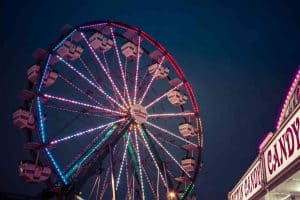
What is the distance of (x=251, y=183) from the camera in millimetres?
7449

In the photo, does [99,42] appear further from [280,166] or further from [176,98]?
[280,166]

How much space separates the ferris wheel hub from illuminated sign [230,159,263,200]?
891cm

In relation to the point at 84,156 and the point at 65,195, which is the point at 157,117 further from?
the point at 65,195

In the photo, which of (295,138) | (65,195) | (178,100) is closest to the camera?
A: (295,138)

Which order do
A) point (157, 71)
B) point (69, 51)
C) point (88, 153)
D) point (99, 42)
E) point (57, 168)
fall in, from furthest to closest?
point (157, 71) < point (99, 42) < point (69, 51) < point (88, 153) < point (57, 168)

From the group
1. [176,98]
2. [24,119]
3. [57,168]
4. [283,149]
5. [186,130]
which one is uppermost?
[176,98]

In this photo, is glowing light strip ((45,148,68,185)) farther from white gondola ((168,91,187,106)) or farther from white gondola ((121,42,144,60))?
white gondola ((168,91,187,106))

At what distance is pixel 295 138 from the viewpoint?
4.80 m

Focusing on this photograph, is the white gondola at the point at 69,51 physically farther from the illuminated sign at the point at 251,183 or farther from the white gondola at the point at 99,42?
the illuminated sign at the point at 251,183

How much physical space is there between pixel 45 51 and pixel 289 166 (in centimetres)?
1354

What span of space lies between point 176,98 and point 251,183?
13.8 meters

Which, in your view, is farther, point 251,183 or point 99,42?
point 99,42

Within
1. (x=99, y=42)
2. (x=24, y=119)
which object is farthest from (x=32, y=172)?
(x=99, y=42)

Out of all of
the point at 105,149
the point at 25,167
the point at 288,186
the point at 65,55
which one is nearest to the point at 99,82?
the point at 65,55
